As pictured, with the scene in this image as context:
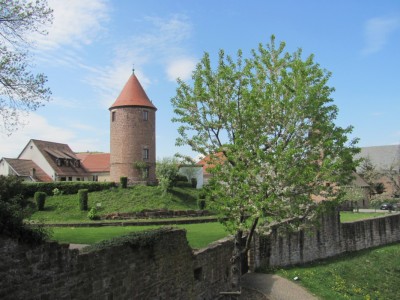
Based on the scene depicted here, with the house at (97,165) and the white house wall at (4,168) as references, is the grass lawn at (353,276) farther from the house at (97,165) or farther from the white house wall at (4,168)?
the white house wall at (4,168)

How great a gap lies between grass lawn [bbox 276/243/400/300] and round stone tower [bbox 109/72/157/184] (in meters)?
28.0

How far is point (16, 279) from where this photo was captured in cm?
572

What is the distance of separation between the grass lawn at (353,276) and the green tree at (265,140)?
3867 millimetres

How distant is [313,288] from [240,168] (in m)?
6.20

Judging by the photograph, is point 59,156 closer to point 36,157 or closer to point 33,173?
point 36,157

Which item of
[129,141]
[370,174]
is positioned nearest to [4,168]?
[129,141]

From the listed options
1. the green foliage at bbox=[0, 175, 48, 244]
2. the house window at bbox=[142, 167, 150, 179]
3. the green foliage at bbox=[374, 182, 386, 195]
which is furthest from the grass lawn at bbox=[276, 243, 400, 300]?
the green foliage at bbox=[374, 182, 386, 195]

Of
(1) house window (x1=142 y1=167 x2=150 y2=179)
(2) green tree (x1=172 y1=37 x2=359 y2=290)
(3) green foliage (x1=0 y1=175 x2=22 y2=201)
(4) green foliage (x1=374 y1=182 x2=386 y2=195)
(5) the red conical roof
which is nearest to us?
(2) green tree (x1=172 y1=37 x2=359 y2=290)

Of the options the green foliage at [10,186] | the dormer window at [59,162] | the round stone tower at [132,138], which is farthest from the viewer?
the dormer window at [59,162]

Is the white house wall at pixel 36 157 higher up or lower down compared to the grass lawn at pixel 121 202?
higher up

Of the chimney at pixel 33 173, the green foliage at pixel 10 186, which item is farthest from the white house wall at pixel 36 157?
the green foliage at pixel 10 186

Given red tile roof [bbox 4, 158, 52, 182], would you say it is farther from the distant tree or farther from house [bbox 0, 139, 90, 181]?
the distant tree

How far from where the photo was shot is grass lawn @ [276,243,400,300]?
15.4 m

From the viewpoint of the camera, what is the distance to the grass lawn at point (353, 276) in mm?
15391
